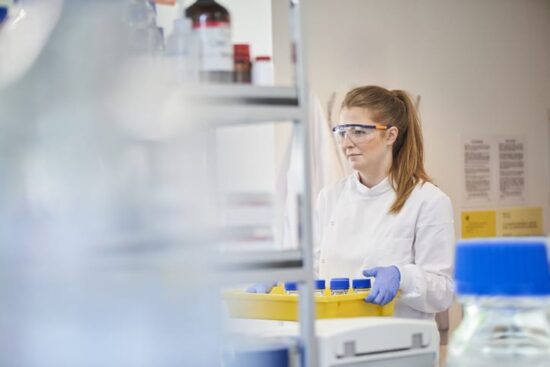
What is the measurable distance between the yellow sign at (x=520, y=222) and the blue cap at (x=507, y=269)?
371 cm

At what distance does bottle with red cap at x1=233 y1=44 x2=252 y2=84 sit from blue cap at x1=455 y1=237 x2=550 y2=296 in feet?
1.63

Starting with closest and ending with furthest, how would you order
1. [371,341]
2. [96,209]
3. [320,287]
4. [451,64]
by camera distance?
1. [96,209]
2. [371,341]
3. [320,287]
4. [451,64]

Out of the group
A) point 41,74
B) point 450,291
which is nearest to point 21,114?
point 41,74

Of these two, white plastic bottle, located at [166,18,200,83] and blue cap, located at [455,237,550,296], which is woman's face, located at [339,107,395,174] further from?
blue cap, located at [455,237,550,296]

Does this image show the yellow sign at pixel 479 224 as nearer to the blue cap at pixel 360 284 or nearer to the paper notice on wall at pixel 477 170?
the paper notice on wall at pixel 477 170

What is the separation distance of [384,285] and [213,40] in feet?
3.56

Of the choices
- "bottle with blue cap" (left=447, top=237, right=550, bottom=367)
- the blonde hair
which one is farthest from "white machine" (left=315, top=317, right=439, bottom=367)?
the blonde hair

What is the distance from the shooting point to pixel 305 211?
1.37m

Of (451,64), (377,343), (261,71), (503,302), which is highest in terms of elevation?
(451,64)

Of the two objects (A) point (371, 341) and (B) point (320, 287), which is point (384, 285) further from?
(A) point (371, 341)

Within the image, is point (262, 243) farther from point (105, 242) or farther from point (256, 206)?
point (105, 242)

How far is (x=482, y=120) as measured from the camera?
462 centimetres

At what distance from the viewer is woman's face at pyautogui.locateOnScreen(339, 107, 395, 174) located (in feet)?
9.41

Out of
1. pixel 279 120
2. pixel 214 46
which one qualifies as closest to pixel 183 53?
pixel 214 46
